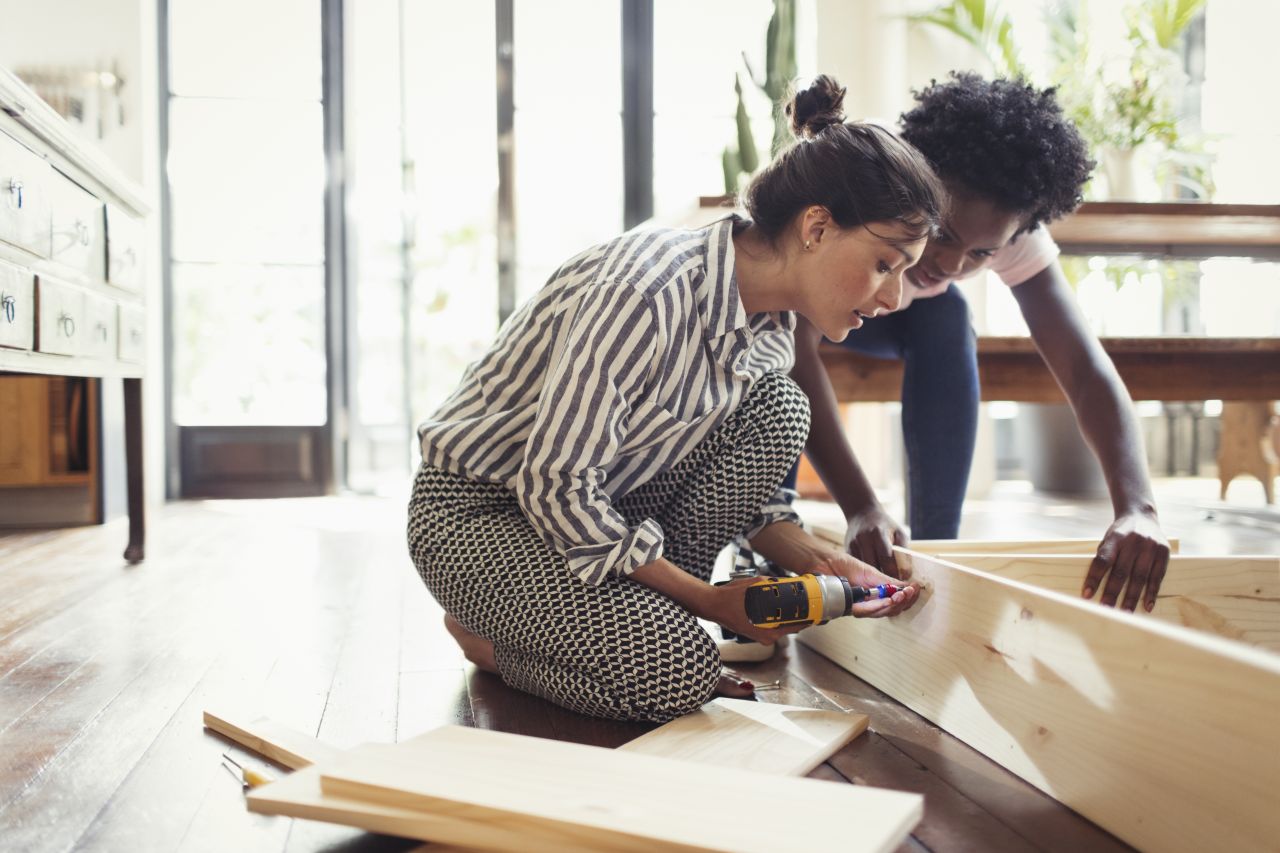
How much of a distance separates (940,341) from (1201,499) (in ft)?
8.49

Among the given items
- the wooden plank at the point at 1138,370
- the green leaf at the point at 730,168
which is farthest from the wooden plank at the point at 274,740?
the green leaf at the point at 730,168

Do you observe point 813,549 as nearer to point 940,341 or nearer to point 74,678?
point 940,341

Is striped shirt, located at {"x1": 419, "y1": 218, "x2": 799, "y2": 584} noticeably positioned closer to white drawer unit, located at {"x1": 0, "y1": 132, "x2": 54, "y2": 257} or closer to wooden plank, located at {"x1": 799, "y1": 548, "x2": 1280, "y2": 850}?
wooden plank, located at {"x1": 799, "y1": 548, "x2": 1280, "y2": 850}

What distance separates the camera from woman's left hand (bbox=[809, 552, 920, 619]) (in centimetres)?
114

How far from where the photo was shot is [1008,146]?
1364 millimetres

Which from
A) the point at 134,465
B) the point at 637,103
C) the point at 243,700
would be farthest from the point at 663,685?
the point at 637,103

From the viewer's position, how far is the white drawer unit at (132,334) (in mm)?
2271

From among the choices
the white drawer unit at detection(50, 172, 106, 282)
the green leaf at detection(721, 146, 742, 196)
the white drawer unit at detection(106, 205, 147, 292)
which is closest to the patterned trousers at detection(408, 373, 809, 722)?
the white drawer unit at detection(50, 172, 106, 282)

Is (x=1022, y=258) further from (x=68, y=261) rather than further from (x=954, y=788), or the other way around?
(x=68, y=261)

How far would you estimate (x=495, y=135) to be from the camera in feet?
14.0

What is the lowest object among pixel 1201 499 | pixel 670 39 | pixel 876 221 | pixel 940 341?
pixel 1201 499

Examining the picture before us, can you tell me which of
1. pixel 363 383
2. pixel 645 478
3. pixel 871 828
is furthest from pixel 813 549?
pixel 363 383

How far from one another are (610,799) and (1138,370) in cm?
193

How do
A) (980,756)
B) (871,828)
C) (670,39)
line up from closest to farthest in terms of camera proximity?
(871,828)
(980,756)
(670,39)
